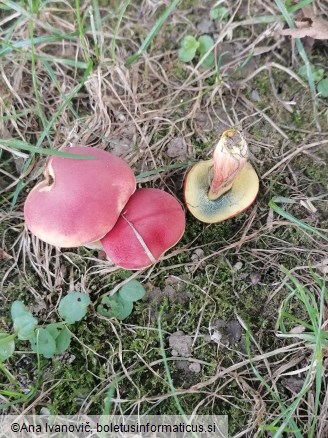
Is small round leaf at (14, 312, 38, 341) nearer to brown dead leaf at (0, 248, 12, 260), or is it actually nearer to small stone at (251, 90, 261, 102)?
brown dead leaf at (0, 248, 12, 260)

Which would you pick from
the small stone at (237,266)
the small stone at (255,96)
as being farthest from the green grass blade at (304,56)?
the small stone at (237,266)

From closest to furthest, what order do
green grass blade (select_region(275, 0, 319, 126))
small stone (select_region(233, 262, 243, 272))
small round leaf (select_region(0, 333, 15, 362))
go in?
small round leaf (select_region(0, 333, 15, 362)) → small stone (select_region(233, 262, 243, 272)) → green grass blade (select_region(275, 0, 319, 126))

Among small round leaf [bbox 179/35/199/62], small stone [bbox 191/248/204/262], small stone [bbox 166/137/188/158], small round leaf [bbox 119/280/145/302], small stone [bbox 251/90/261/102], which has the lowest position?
small round leaf [bbox 119/280/145/302]

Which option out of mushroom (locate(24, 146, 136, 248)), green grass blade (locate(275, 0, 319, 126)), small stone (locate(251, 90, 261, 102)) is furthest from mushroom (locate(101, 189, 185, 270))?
green grass blade (locate(275, 0, 319, 126))

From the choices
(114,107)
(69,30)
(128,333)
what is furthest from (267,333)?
(69,30)

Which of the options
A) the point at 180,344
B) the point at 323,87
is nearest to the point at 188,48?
the point at 323,87
